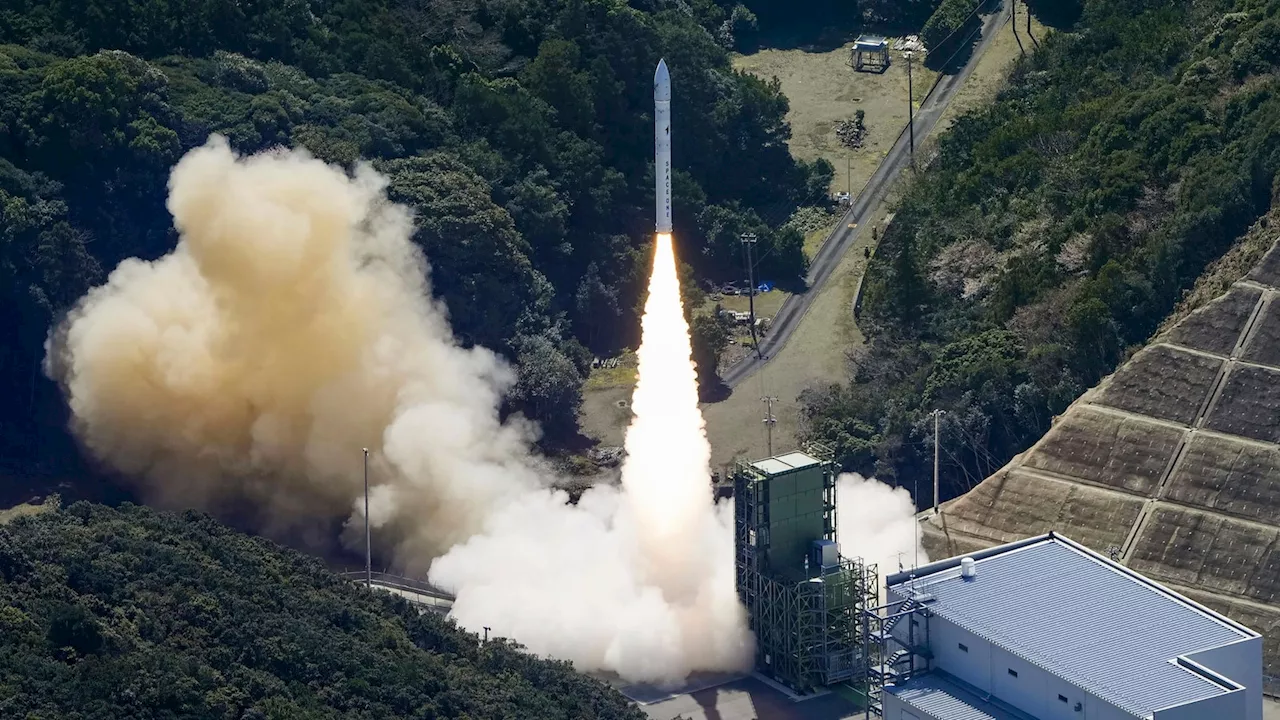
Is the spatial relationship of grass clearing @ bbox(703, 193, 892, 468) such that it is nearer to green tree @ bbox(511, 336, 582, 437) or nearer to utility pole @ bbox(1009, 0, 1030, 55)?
green tree @ bbox(511, 336, 582, 437)

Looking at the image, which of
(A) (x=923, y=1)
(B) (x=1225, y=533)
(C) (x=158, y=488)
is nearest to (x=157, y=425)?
(C) (x=158, y=488)

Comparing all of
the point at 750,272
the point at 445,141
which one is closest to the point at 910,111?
the point at 750,272

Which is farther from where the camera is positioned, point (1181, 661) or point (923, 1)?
point (923, 1)

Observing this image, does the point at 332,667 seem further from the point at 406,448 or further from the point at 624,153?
the point at 624,153

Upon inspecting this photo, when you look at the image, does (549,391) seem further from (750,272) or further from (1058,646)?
(1058,646)

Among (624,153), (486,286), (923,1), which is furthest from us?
(923,1)
